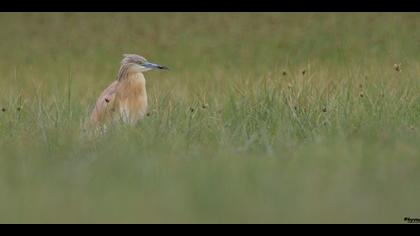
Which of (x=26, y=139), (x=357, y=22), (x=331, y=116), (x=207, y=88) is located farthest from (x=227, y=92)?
(x=357, y=22)

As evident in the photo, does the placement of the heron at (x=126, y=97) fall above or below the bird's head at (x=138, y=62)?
below

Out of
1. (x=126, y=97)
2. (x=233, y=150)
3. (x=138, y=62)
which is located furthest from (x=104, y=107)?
(x=233, y=150)

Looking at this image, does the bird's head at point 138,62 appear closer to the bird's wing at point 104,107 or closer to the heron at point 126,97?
the heron at point 126,97

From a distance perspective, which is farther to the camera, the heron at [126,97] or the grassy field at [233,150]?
the heron at [126,97]

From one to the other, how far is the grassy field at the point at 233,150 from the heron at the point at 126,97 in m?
0.13

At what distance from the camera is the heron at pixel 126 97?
300 inches

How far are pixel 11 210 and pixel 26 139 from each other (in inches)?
73.4

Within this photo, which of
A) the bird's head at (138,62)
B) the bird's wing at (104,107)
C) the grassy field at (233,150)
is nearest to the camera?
the grassy field at (233,150)

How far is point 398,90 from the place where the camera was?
25.2 feet

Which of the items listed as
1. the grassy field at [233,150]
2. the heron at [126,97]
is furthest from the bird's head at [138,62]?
the grassy field at [233,150]

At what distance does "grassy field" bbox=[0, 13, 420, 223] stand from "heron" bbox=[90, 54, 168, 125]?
5.3 inches

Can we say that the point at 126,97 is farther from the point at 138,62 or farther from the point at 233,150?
the point at 233,150

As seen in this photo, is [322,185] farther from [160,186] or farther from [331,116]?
[331,116]

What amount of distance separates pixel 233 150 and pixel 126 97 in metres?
2.18
